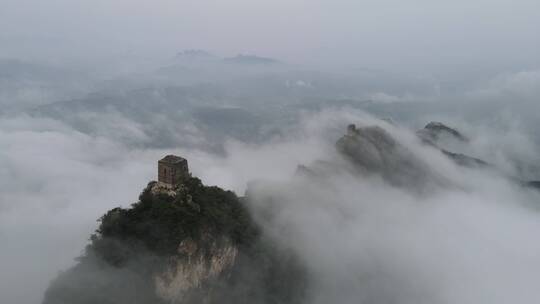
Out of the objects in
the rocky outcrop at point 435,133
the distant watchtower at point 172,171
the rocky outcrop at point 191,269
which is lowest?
the rocky outcrop at point 191,269

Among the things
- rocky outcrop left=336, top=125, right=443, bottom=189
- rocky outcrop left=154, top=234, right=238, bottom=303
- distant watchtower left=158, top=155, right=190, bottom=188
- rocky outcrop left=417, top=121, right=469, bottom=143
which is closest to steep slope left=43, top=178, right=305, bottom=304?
rocky outcrop left=154, top=234, right=238, bottom=303

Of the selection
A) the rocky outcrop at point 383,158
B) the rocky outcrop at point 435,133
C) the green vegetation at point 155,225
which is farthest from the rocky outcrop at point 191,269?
the rocky outcrop at point 435,133

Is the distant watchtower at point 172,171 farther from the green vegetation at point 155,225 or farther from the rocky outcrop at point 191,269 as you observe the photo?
the rocky outcrop at point 191,269

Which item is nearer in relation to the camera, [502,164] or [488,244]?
[488,244]

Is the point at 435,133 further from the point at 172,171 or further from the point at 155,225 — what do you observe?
the point at 155,225

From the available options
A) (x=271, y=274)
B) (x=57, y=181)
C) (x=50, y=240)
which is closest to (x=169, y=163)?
(x=271, y=274)

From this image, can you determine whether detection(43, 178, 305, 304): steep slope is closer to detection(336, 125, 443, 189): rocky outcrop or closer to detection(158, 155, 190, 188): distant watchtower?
detection(158, 155, 190, 188): distant watchtower

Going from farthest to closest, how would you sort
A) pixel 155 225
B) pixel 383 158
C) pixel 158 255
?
pixel 383 158, pixel 155 225, pixel 158 255

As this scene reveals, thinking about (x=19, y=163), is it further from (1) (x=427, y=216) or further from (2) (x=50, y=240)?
(1) (x=427, y=216)

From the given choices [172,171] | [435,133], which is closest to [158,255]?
[172,171]
